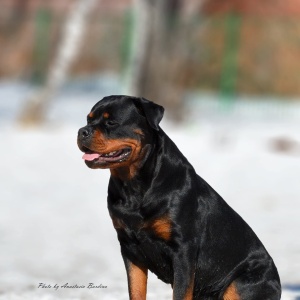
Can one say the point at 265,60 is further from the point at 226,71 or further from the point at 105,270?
the point at 105,270

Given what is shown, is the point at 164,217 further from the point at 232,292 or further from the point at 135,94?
the point at 135,94

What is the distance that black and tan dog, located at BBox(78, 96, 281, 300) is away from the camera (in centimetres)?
488

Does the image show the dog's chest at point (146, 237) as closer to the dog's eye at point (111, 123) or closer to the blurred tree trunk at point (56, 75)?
the dog's eye at point (111, 123)

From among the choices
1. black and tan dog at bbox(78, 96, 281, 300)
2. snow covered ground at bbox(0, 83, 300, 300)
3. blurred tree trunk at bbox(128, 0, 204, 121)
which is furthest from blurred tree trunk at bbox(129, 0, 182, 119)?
black and tan dog at bbox(78, 96, 281, 300)

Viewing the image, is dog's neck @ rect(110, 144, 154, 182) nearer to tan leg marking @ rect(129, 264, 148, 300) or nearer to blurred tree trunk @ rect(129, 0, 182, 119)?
tan leg marking @ rect(129, 264, 148, 300)

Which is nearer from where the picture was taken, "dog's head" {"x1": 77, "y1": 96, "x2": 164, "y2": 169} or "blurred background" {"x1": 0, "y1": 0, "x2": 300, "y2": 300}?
"dog's head" {"x1": 77, "y1": 96, "x2": 164, "y2": 169}

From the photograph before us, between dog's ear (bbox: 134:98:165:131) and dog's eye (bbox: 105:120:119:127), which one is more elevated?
dog's ear (bbox: 134:98:165:131)

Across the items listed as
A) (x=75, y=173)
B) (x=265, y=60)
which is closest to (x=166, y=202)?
(x=75, y=173)

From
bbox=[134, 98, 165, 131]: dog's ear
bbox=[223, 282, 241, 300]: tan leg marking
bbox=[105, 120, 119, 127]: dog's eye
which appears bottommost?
bbox=[223, 282, 241, 300]: tan leg marking

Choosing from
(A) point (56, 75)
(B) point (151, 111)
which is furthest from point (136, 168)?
(A) point (56, 75)

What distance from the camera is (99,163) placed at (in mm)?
4871

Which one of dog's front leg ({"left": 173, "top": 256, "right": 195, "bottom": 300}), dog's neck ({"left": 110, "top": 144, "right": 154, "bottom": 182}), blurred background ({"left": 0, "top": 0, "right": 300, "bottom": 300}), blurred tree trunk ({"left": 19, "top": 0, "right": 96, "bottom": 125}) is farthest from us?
blurred tree trunk ({"left": 19, "top": 0, "right": 96, "bottom": 125})

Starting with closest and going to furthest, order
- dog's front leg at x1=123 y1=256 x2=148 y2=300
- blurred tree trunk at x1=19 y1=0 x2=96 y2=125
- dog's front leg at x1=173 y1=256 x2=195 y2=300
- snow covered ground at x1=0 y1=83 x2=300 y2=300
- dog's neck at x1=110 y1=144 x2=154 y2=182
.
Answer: dog's front leg at x1=173 y1=256 x2=195 y2=300 → dog's neck at x1=110 y1=144 x2=154 y2=182 → dog's front leg at x1=123 y1=256 x2=148 y2=300 → snow covered ground at x1=0 y1=83 x2=300 y2=300 → blurred tree trunk at x1=19 y1=0 x2=96 y2=125

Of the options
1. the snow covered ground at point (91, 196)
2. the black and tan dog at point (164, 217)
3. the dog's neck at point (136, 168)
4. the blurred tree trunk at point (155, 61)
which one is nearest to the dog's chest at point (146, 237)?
the black and tan dog at point (164, 217)
